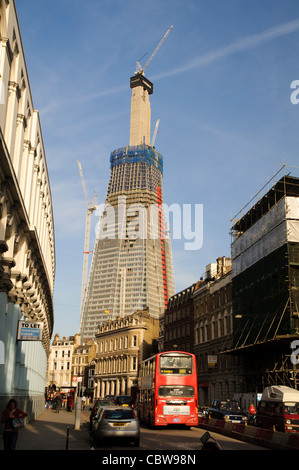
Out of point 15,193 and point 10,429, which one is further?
point 15,193

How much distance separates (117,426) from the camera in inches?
745

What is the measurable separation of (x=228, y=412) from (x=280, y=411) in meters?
10.3

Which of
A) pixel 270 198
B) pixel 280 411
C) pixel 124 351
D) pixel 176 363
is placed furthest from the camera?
pixel 124 351

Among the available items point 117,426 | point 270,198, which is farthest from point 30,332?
point 270,198

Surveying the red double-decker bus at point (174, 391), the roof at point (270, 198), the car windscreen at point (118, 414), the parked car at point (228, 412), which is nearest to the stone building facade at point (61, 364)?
the roof at point (270, 198)

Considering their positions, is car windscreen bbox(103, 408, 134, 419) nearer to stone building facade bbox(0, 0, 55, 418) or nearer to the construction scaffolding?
stone building facade bbox(0, 0, 55, 418)

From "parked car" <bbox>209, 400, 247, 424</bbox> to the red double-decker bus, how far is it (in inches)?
248

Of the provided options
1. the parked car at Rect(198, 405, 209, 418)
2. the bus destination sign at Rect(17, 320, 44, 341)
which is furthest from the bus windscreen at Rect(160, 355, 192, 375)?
the parked car at Rect(198, 405, 209, 418)

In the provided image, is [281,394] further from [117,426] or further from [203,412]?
[203,412]

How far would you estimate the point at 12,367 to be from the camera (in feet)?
78.9

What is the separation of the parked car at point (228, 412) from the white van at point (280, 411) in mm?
5477

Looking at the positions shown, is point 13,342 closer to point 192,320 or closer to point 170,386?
point 170,386

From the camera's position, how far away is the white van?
2448 centimetres

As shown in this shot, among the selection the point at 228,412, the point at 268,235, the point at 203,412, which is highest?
the point at 268,235
